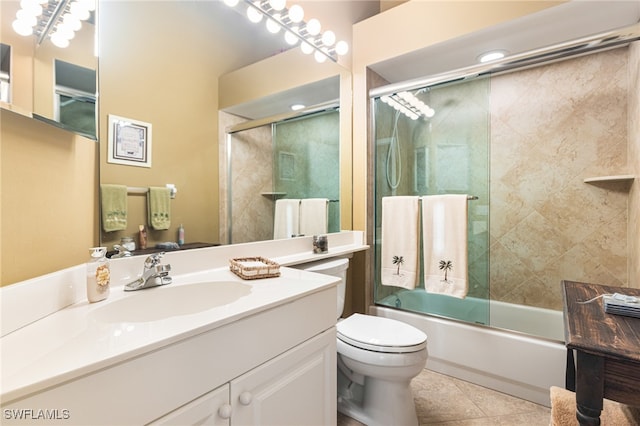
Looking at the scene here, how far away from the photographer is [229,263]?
1441 millimetres

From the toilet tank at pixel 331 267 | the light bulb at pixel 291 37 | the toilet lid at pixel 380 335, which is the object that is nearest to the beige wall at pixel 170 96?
the light bulb at pixel 291 37

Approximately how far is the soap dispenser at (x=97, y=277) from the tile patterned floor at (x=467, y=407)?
49.6 inches

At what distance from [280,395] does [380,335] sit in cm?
62

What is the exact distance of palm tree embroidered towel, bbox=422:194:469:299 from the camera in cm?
186

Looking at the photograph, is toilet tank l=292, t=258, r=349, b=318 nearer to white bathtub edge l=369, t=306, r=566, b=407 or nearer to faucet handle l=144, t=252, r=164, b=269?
white bathtub edge l=369, t=306, r=566, b=407

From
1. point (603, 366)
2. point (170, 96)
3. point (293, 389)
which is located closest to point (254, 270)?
point (293, 389)

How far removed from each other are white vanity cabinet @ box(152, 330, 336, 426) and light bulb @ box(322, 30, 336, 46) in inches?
71.1

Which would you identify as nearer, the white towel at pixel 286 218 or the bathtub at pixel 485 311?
the white towel at pixel 286 218

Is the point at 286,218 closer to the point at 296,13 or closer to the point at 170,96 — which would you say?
the point at 170,96

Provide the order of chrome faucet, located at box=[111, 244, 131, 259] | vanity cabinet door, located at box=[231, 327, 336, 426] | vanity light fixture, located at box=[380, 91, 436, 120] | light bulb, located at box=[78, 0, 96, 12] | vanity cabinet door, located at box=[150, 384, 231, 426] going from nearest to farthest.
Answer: vanity cabinet door, located at box=[150, 384, 231, 426], vanity cabinet door, located at box=[231, 327, 336, 426], light bulb, located at box=[78, 0, 96, 12], chrome faucet, located at box=[111, 244, 131, 259], vanity light fixture, located at box=[380, 91, 436, 120]

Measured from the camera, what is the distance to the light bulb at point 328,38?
200 centimetres

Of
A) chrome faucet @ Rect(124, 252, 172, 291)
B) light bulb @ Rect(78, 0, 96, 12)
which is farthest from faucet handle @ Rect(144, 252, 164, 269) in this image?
light bulb @ Rect(78, 0, 96, 12)

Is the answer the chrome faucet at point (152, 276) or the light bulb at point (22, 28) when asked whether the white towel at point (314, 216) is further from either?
the light bulb at point (22, 28)

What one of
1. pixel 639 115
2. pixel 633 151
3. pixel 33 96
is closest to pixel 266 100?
pixel 33 96
